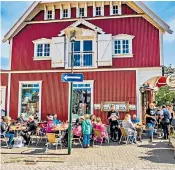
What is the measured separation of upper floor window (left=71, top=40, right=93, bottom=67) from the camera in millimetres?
16094

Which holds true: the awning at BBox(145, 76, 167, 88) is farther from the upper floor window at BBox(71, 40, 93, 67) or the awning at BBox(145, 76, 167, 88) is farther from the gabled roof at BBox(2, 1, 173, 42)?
the upper floor window at BBox(71, 40, 93, 67)

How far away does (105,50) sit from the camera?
1584cm

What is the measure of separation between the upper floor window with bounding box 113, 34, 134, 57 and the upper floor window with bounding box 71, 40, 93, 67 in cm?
143

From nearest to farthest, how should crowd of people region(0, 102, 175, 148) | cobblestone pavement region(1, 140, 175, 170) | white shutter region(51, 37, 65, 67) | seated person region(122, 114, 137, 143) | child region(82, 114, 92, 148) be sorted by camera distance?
cobblestone pavement region(1, 140, 175, 170), child region(82, 114, 92, 148), crowd of people region(0, 102, 175, 148), seated person region(122, 114, 137, 143), white shutter region(51, 37, 65, 67)

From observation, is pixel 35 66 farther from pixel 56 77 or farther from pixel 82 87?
pixel 82 87

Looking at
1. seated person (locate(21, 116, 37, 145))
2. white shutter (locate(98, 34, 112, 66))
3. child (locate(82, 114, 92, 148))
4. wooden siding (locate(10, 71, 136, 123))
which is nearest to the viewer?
child (locate(82, 114, 92, 148))

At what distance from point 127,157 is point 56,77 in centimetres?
874

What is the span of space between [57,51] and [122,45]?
389 cm

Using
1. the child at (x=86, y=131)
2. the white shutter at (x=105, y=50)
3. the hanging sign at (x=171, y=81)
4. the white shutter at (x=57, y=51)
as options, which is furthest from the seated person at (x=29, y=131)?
the hanging sign at (x=171, y=81)

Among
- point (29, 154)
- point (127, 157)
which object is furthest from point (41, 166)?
point (127, 157)

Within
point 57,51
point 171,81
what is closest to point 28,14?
point 57,51

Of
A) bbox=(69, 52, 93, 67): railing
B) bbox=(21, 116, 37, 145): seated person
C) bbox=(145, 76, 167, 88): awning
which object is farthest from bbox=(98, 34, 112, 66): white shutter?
bbox=(21, 116, 37, 145): seated person

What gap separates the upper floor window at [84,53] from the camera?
1609cm

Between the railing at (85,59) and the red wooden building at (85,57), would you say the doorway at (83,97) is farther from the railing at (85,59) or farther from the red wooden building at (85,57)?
the railing at (85,59)
